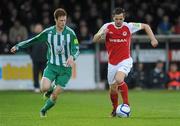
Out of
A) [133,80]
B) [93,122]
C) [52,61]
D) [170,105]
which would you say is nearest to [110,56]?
[52,61]

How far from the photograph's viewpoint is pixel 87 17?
2927 centimetres

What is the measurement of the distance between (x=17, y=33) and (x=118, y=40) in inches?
516

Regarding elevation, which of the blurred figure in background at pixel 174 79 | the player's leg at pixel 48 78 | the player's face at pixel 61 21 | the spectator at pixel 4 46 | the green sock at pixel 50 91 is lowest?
the blurred figure in background at pixel 174 79

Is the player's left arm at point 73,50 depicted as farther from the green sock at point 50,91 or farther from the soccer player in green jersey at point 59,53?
the green sock at point 50,91

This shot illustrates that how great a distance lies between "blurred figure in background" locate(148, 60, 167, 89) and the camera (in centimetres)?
2691

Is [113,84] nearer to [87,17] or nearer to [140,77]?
[140,77]

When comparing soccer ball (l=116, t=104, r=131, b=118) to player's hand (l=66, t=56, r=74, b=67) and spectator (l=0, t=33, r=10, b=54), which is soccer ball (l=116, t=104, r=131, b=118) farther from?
spectator (l=0, t=33, r=10, b=54)

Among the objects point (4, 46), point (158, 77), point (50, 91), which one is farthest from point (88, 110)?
point (4, 46)

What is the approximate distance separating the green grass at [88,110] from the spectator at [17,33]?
2.95 meters

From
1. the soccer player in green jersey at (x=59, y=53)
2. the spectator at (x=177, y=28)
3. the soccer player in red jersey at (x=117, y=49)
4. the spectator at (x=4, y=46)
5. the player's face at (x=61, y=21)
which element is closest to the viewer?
the player's face at (x=61, y=21)

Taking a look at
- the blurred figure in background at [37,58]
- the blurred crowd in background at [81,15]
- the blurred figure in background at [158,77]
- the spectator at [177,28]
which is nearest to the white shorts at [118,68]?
the blurred figure in background at [37,58]

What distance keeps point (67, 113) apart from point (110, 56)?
1.87 metres

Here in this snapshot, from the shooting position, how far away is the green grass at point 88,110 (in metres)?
13.2

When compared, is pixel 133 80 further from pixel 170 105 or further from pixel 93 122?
pixel 93 122
